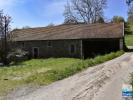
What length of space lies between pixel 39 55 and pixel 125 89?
44.6 m

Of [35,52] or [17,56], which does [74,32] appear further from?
[17,56]

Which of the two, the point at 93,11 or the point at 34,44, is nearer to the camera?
the point at 34,44

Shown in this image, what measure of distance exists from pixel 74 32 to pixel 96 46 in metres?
4.25

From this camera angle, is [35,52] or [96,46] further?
[35,52]

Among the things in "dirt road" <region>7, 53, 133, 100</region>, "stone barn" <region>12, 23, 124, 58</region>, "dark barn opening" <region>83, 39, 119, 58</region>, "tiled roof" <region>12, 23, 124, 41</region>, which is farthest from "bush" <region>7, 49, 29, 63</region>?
"dirt road" <region>7, 53, 133, 100</region>

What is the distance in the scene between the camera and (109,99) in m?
13.8

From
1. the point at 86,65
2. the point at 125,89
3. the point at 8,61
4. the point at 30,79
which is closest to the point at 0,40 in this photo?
the point at 8,61

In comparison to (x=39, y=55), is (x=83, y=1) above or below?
above

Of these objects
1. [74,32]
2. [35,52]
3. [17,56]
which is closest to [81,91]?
[17,56]

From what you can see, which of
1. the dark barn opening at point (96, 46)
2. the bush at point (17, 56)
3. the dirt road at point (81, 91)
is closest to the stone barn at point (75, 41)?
the dark barn opening at point (96, 46)

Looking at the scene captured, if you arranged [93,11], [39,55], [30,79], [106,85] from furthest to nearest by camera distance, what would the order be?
[93,11], [39,55], [30,79], [106,85]

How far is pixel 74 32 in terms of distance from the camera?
51.6 meters

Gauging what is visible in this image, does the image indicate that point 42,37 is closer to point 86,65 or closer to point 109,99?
point 86,65

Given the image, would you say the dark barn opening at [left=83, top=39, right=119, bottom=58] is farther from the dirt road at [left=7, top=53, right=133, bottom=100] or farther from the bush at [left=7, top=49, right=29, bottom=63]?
the dirt road at [left=7, top=53, right=133, bottom=100]
